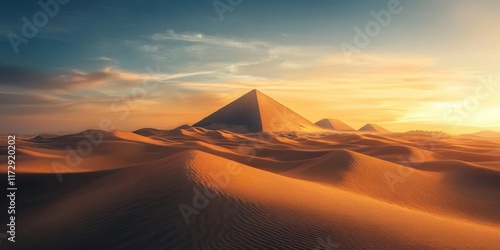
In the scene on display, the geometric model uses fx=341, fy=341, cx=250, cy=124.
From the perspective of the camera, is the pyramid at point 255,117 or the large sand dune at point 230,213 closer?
the large sand dune at point 230,213

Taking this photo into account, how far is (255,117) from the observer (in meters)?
129

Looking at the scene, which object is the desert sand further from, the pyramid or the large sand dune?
the pyramid

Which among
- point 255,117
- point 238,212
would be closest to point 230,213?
point 238,212

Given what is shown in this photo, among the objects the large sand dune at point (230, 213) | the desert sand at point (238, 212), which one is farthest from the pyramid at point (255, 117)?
the large sand dune at point (230, 213)

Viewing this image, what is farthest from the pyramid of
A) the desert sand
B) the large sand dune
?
the large sand dune

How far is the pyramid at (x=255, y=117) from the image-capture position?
4845 inches

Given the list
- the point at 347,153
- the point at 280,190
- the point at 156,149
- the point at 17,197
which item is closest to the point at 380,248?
the point at 280,190

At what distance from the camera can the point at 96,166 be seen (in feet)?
91.7

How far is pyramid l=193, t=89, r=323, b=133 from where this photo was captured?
123062 millimetres

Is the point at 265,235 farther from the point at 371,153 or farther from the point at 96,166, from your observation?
the point at 371,153

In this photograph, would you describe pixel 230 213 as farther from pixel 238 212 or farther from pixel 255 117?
pixel 255 117

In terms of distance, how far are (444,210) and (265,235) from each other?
1342 cm

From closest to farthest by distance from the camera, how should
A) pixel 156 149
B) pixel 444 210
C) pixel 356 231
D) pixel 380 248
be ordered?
pixel 380 248 < pixel 356 231 < pixel 444 210 < pixel 156 149

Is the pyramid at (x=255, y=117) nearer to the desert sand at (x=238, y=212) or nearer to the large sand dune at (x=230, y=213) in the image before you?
the desert sand at (x=238, y=212)
